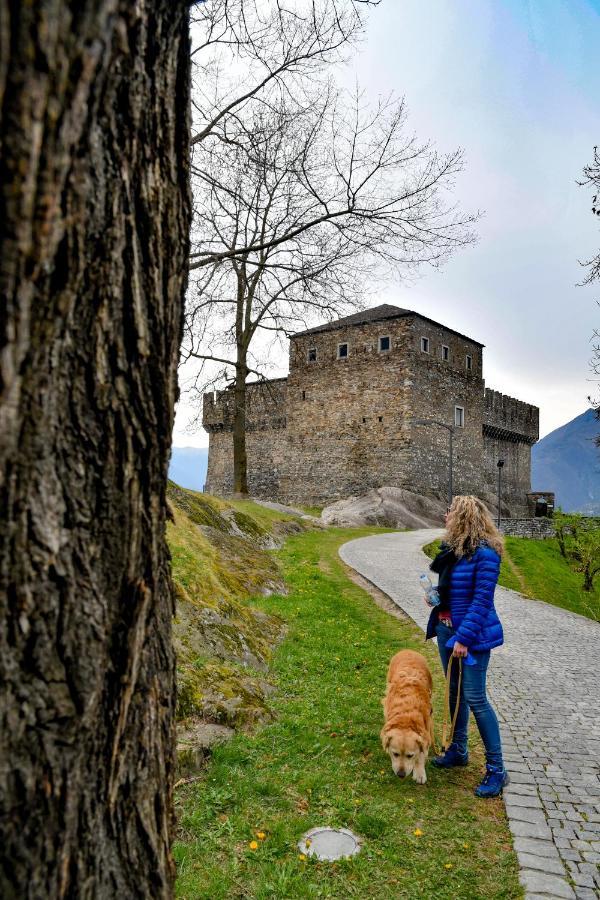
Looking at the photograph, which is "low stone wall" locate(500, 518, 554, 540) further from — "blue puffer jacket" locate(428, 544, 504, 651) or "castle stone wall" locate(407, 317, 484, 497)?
"blue puffer jacket" locate(428, 544, 504, 651)

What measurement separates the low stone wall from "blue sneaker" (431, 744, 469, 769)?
1107 inches

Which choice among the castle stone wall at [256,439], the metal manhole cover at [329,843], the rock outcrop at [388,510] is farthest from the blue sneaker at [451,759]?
the castle stone wall at [256,439]

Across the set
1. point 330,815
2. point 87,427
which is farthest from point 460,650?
point 87,427

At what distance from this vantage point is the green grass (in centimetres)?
326

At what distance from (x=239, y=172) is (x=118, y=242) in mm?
9530

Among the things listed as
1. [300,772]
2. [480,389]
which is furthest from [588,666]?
[480,389]

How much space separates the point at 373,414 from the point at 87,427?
36942 millimetres

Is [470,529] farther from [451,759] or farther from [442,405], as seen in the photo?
[442,405]

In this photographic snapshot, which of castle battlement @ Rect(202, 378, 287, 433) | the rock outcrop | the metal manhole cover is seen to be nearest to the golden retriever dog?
the metal manhole cover

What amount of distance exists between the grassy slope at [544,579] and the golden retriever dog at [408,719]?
38.0 ft

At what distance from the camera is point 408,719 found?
4621 millimetres

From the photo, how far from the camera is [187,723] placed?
4715 mm

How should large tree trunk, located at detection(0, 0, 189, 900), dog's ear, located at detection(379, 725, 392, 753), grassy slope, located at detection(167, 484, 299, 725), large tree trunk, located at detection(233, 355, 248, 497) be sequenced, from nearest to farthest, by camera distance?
large tree trunk, located at detection(0, 0, 189, 900) → dog's ear, located at detection(379, 725, 392, 753) → grassy slope, located at detection(167, 484, 299, 725) → large tree trunk, located at detection(233, 355, 248, 497)

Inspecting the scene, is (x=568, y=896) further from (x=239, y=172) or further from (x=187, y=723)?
(x=239, y=172)
